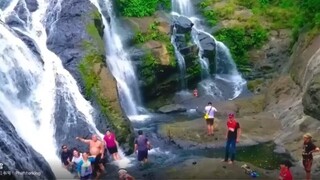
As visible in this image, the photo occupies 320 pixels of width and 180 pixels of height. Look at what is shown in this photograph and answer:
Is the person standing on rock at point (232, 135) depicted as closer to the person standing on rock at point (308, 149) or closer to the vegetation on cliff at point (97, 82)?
the person standing on rock at point (308, 149)

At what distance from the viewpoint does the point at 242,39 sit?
111ft

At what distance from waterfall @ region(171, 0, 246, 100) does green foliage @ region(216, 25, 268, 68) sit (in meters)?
0.51

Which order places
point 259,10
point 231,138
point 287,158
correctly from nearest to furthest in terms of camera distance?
1. point 231,138
2. point 287,158
3. point 259,10

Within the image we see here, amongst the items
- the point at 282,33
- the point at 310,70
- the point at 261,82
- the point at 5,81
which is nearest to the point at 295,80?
the point at 310,70

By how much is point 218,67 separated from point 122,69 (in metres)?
7.76

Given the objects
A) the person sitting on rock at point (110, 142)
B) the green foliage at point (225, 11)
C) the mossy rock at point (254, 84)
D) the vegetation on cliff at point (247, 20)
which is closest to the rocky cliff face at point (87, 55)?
the person sitting on rock at point (110, 142)

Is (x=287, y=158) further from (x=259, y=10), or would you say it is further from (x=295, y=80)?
(x=259, y=10)

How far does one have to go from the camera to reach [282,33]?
1315 inches

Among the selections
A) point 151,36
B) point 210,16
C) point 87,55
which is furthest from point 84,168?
point 210,16

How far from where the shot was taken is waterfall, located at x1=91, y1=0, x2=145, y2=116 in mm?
27203

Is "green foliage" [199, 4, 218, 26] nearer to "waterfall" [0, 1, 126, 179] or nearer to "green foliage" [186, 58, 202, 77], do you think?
"green foliage" [186, 58, 202, 77]

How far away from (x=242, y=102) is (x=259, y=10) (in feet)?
35.6

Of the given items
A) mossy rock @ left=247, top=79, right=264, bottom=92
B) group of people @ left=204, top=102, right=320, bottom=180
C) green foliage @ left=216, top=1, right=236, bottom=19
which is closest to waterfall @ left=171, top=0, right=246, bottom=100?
mossy rock @ left=247, top=79, right=264, bottom=92

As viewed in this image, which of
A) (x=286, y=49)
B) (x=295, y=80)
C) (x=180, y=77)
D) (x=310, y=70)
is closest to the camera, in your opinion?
(x=310, y=70)
